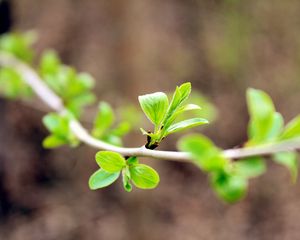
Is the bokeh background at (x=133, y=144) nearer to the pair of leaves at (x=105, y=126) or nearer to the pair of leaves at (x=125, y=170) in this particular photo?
the pair of leaves at (x=105, y=126)

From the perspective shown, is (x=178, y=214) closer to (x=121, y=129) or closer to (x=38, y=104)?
(x=38, y=104)

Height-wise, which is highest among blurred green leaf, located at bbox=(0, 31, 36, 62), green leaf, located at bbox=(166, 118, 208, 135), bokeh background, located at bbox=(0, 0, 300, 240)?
bokeh background, located at bbox=(0, 0, 300, 240)

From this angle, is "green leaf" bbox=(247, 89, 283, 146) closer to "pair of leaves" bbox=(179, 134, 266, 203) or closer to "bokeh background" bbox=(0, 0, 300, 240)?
"pair of leaves" bbox=(179, 134, 266, 203)

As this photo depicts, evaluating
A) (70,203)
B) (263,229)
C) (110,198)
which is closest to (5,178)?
(70,203)

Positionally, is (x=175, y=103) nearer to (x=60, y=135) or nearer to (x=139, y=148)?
(x=139, y=148)

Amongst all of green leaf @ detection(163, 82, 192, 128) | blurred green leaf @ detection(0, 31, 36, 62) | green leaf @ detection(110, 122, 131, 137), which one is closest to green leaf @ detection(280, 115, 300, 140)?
green leaf @ detection(163, 82, 192, 128)

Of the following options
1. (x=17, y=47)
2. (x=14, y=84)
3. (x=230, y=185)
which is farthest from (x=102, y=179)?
(x=17, y=47)
